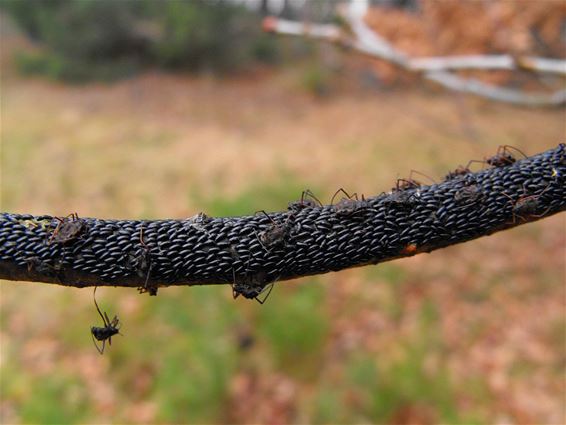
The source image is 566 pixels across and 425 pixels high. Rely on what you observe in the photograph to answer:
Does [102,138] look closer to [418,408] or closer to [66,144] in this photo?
[66,144]

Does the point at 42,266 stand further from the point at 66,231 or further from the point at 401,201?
the point at 401,201

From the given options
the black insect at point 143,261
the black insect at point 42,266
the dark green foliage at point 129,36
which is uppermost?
the dark green foliage at point 129,36

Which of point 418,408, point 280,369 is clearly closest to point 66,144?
point 280,369

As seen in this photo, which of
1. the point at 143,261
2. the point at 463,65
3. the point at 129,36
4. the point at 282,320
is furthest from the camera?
the point at 129,36

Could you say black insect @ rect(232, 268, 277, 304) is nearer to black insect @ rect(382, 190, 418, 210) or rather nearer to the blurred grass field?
black insect @ rect(382, 190, 418, 210)

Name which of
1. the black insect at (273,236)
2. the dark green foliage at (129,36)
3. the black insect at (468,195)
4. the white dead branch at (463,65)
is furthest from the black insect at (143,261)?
the dark green foliage at (129,36)

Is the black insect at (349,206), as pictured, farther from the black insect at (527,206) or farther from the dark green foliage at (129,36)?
the dark green foliage at (129,36)

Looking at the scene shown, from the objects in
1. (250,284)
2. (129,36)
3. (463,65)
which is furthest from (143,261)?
(129,36)
